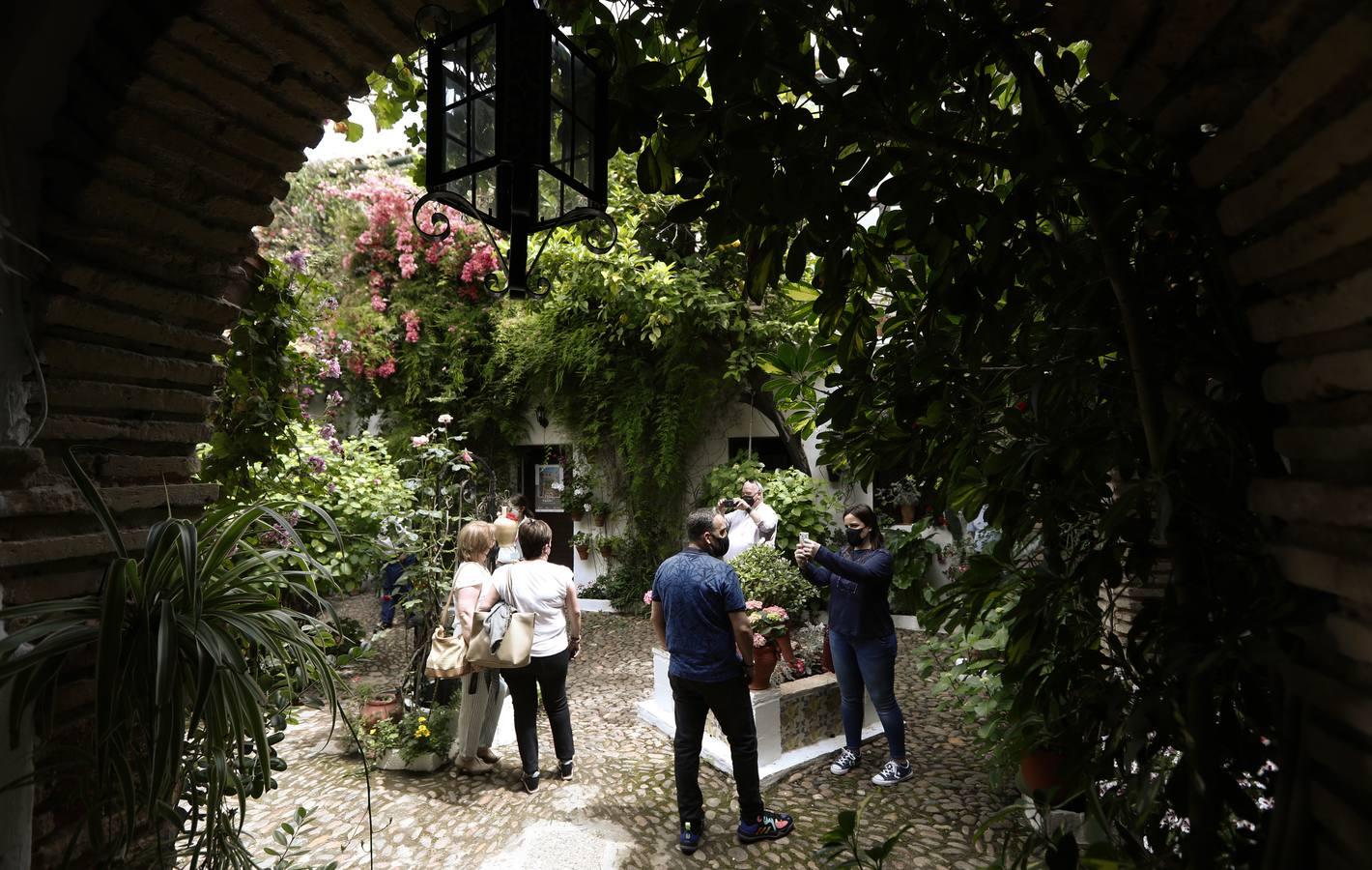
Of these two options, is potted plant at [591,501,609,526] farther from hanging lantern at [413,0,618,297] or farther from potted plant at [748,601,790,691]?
hanging lantern at [413,0,618,297]

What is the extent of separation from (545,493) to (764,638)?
6501 mm

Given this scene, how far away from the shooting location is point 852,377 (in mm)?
2115

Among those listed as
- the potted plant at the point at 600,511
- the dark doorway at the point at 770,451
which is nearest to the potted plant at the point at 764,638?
the dark doorway at the point at 770,451

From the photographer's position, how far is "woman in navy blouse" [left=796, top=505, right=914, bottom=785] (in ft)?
14.0

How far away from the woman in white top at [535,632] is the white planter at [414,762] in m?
0.70

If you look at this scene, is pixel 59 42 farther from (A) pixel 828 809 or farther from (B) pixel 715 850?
(A) pixel 828 809

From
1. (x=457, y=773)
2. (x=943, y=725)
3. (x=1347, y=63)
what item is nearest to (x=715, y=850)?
(x=457, y=773)

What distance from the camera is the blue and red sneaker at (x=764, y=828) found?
12.3 ft

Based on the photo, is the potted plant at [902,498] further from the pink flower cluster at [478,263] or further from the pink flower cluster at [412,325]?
the pink flower cluster at [412,325]

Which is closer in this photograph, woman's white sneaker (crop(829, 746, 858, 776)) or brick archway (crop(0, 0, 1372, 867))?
brick archway (crop(0, 0, 1372, 867))

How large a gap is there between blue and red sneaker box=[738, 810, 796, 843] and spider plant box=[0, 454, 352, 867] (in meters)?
2.52

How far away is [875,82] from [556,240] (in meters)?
6.75

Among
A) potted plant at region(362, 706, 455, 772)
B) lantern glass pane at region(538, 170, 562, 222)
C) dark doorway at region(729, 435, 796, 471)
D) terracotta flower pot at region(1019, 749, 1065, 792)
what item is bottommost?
potted plant at region(362, 706, 455, 772)

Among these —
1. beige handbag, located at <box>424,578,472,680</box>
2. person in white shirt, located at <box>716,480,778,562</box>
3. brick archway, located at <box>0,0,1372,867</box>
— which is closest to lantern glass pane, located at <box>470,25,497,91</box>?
brick archway, located at <box>0,0,1372,867</box>
